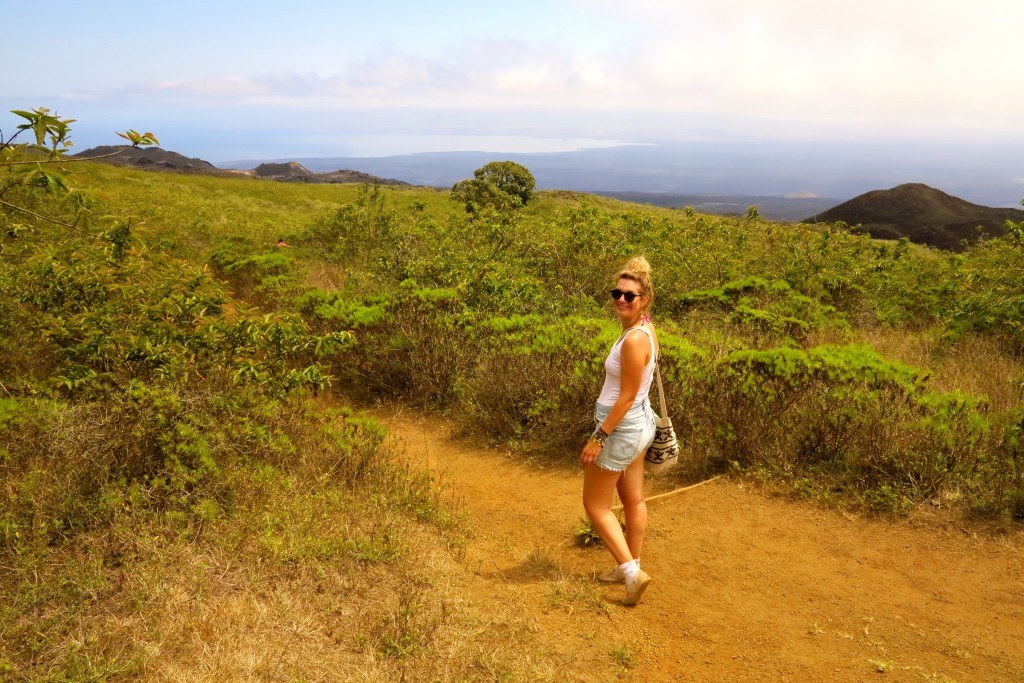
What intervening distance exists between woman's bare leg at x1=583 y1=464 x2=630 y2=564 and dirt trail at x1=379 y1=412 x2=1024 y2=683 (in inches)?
11.9

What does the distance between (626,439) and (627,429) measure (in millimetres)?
55

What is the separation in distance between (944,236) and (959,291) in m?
30.2

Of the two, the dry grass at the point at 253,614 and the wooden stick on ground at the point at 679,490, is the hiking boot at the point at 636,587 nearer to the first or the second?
the dry grass at the point at 253,614

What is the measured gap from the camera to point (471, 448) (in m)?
6.52

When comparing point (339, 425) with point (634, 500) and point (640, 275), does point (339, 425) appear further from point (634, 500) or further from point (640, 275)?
Result: point (640, 275)

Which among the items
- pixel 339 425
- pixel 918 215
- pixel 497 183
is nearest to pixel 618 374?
pixel 339 425

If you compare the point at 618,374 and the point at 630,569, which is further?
the point at 630,569

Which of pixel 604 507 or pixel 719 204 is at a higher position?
pixel 719 204

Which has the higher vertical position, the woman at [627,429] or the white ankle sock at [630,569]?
the woman at [627,429]

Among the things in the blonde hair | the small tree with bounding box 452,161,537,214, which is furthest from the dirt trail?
the small tree with bounding box 452,161,537,214

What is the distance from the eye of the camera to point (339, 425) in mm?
6484

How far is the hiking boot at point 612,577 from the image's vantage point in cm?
389

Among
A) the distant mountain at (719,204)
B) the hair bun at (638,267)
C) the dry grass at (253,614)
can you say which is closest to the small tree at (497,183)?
the distant mountain at (719,204)

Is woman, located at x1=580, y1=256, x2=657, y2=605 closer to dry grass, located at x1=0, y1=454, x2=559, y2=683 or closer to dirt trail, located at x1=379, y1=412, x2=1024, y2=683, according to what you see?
dirt trail, located at x1=379, y1=412, x2=1024, y2=683
